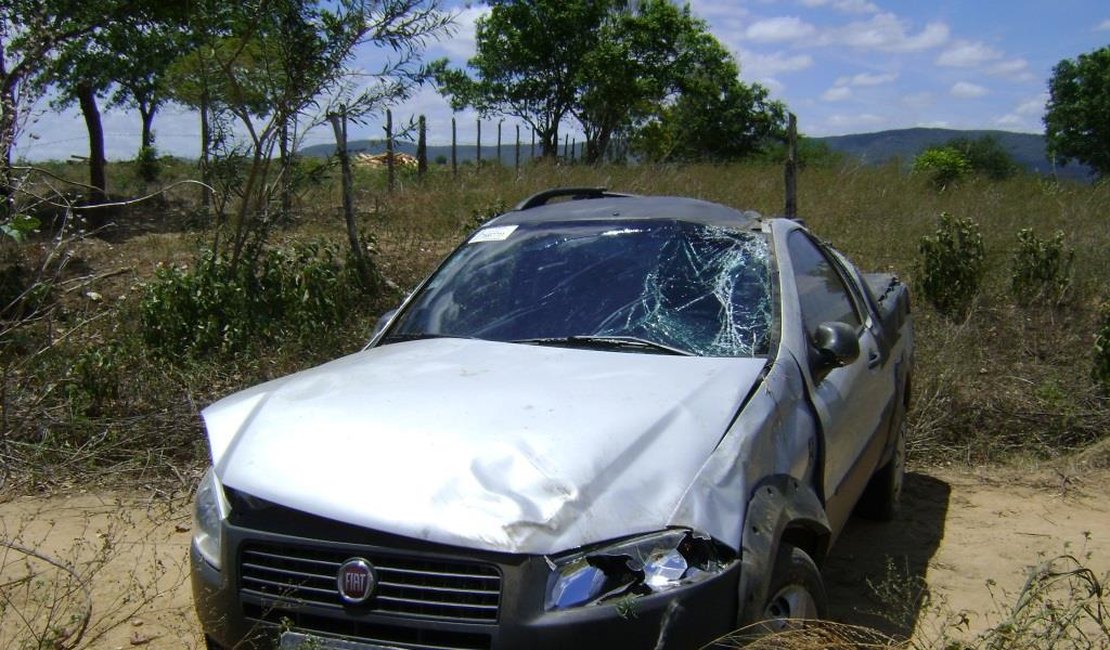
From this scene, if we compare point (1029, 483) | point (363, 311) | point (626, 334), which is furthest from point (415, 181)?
point (626, 334)

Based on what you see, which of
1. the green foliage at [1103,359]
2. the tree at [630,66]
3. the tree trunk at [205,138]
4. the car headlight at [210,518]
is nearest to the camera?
the car headlight at [210,518]

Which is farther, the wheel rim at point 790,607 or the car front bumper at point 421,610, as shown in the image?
the wheel rim at point 790,607

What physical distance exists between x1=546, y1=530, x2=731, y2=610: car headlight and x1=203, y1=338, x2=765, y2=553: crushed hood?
0.04 metres

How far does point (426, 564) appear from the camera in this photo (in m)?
2.43

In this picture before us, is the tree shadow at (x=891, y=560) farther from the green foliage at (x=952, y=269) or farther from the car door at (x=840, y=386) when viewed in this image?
the green foliage at (x=952, y=269)

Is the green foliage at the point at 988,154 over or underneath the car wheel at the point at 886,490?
over

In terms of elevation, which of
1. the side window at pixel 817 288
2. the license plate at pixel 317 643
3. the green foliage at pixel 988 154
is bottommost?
the license plate at pixel 317 643

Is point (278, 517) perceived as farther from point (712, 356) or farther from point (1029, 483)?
point (1029, 483)

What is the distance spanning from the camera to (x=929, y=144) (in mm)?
26766

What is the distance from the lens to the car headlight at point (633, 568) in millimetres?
2336

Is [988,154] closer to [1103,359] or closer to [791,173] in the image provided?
[791,173]

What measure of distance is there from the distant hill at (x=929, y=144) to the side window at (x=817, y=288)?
12087mm

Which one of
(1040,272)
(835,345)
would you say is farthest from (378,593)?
(1040,272)

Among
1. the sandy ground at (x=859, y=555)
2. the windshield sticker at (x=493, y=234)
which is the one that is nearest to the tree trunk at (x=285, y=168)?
the sandy ground at (x=859, y=555)
